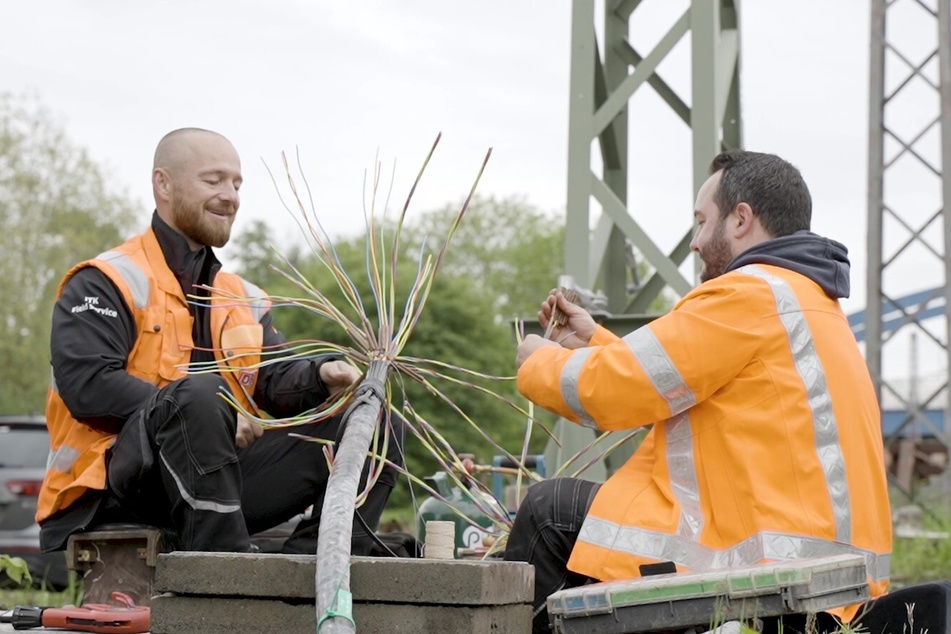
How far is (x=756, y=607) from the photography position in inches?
107

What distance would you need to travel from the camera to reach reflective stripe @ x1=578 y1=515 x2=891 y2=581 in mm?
3053

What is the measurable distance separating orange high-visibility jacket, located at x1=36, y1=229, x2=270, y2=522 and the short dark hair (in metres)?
1.39

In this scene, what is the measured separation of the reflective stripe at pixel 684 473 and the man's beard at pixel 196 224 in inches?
68.9

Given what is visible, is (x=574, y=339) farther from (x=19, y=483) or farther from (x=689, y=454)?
(x=19, y=483)

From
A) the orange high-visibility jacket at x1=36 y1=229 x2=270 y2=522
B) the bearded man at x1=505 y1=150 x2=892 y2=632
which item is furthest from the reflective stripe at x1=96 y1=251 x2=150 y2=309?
the bearded man at x1=505 y1=150 x2=892 y2=632

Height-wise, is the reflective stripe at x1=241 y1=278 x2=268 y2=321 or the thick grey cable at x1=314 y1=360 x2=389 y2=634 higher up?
the reflective stripe at x1=241 y1=278 x2=268 y2=321

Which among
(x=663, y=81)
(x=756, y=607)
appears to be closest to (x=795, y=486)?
(x=756, y=607)

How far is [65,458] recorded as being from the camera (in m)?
3.94

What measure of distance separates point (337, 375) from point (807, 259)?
1568mm

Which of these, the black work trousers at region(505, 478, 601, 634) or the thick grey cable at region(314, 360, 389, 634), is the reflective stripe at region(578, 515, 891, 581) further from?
the thick grey cable at region(314, 360, 389, 634)

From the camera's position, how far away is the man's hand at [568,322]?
3893 mm

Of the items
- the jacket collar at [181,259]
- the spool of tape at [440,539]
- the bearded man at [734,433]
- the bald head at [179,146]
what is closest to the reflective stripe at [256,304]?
the jacket collar at [181,259]

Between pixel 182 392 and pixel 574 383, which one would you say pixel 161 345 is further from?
pixel 574 383

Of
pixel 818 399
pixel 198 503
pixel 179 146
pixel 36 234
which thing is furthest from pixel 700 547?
pixel 36 234
